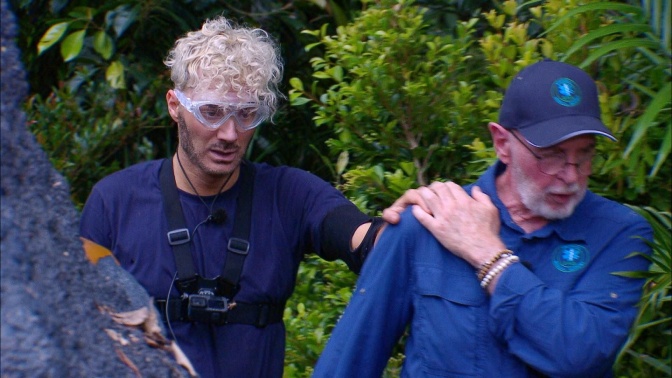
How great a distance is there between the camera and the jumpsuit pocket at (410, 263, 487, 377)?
2312 millimetres

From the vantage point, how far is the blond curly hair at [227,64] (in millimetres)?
3115

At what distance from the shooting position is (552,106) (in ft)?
7.89

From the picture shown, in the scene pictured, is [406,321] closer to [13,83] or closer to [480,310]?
[480,310]

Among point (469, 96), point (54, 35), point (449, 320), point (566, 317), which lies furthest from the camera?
point (54, 35)

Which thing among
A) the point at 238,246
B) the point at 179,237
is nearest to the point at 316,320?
the point at 238,246

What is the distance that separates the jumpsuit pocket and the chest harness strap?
2.51 ft

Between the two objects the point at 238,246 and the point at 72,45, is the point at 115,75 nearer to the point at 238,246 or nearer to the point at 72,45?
the point at 72,45

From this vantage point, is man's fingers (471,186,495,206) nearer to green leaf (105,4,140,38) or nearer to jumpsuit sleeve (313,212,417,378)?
jumpsuit sleeve (313,212,417,378)

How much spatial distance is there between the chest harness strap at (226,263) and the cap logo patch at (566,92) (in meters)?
1.12

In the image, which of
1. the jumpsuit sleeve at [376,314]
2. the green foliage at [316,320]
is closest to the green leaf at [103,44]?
the green foliage at [316,320]

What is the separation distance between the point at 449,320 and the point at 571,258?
0.34 meters

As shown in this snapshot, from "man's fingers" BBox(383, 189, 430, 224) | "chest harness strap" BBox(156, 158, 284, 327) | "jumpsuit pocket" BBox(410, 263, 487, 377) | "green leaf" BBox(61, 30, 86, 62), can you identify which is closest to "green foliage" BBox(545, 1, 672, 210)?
"man's fingers" BBox(383, 189, 430, 224)

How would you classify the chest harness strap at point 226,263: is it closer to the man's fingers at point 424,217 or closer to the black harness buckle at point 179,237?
the black harness buckle at point 179,237

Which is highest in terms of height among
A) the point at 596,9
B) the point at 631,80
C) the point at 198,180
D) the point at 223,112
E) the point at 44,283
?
the point at 596,9
